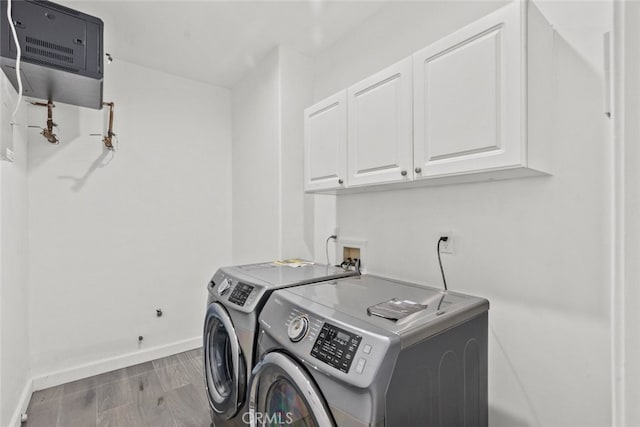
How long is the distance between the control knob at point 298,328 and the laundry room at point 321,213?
1cm

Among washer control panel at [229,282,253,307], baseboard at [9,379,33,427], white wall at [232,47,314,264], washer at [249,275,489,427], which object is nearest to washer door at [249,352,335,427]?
washer at [249,275,489,427]

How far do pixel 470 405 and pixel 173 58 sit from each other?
315 cm

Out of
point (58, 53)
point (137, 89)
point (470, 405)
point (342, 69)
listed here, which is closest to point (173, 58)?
point (137, 89)

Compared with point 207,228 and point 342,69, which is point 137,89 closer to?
point 207,228

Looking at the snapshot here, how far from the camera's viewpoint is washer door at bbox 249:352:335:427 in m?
1.02

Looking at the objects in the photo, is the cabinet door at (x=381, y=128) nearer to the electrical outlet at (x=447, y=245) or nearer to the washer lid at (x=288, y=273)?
the electrical outlet at (x=447, y=245)

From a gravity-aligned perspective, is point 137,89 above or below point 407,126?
above

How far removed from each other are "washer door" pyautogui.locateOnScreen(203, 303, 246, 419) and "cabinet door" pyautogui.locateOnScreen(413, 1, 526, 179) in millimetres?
1227

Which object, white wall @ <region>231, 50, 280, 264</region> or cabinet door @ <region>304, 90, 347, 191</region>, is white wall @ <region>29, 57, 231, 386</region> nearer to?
white wall @ <region>231, 50, 280, 264</region>

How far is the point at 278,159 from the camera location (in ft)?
8.20

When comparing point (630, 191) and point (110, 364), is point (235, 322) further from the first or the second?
point (110, 364)

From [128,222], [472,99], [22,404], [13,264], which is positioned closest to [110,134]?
[128,222]

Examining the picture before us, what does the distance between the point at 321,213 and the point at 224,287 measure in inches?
40.2

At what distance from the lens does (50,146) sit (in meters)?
2.41
